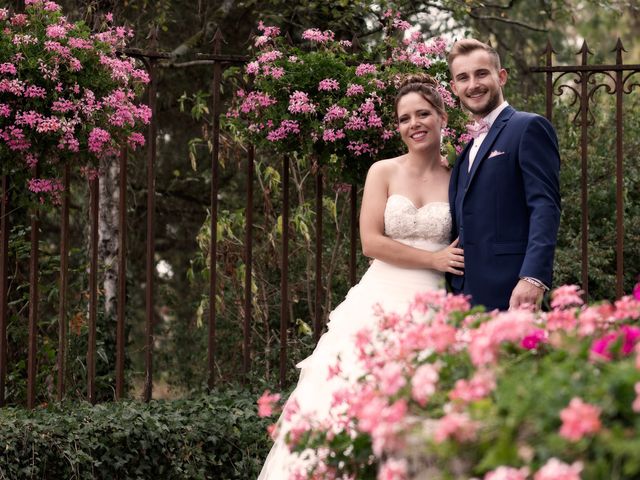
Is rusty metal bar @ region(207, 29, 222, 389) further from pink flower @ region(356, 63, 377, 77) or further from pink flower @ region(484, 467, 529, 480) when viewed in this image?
pink flower @ region(484, 467, 529, 480)

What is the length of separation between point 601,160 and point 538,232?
13.4ft

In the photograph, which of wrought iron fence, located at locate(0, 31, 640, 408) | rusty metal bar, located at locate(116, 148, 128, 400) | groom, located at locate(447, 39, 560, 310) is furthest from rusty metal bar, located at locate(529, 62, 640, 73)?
rusty metal bar, located at locate(116, 148, 128, 400)

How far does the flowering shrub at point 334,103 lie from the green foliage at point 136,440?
1.36m

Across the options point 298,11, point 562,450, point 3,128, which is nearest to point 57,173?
point 3,128

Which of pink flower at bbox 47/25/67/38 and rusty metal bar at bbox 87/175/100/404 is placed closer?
pink flower at bbox 47/25/67/38

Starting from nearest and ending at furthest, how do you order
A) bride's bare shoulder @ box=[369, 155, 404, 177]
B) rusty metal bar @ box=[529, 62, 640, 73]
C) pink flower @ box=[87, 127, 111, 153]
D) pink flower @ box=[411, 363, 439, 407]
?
pink flower @ box=[411, 363, 439, 407], bride's bare shoulder @ box=[369, 155, 404, 177], pink flower @ box=[87, 127, 111, 153], rusty metal bar @ box=[529, 62, 640, 73]

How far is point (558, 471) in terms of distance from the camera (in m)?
1.43

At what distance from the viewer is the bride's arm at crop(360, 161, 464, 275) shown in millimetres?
3691

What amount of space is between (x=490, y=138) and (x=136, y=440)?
7.13 ft

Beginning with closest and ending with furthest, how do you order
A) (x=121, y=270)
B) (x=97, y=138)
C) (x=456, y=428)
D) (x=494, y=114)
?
(x=456, y=428)
(x=494, y=114)
(x=97, y=138)
(x=121, y=270)

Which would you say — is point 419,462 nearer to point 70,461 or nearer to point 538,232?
point 538,232

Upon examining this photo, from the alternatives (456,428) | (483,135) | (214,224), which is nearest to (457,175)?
(483,135)

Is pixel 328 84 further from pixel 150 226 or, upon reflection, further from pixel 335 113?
pixel 150 226

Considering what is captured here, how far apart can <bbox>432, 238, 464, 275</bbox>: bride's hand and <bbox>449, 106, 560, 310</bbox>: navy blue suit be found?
5 cm
